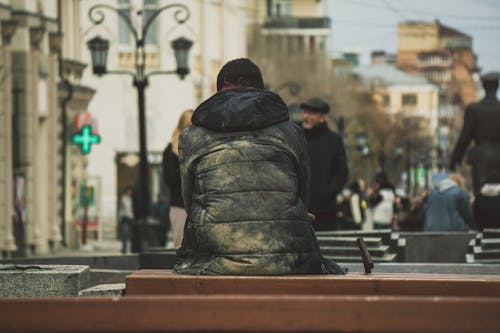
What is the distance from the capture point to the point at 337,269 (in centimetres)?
876

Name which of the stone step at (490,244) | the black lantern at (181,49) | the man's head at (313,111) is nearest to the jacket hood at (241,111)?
the stone step at (490,244)

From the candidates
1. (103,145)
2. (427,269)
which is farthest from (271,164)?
(103,145)

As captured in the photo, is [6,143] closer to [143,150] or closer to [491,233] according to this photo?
[143,150]

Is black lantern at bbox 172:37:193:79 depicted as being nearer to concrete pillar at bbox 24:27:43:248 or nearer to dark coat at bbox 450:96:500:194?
concrete pillar at bbox 24:27:43:248

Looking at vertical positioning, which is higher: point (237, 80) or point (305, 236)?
point (237, 80)

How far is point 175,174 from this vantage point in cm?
1579

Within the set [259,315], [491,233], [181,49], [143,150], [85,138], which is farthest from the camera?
[85,138]

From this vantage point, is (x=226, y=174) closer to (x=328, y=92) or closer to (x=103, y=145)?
(x=103, y=145)

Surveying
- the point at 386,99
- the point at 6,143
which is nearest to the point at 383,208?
the point at 6,143

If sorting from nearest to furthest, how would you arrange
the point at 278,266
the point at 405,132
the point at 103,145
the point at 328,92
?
the point at 278,266, the point at 103,145, the point at 328,92, the point at 405,132

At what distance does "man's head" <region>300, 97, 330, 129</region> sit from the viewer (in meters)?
16.6

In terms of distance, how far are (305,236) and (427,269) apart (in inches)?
138

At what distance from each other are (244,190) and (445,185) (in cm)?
1595

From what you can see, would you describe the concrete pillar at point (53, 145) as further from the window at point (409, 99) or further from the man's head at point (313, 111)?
the window at point (409, 99)
